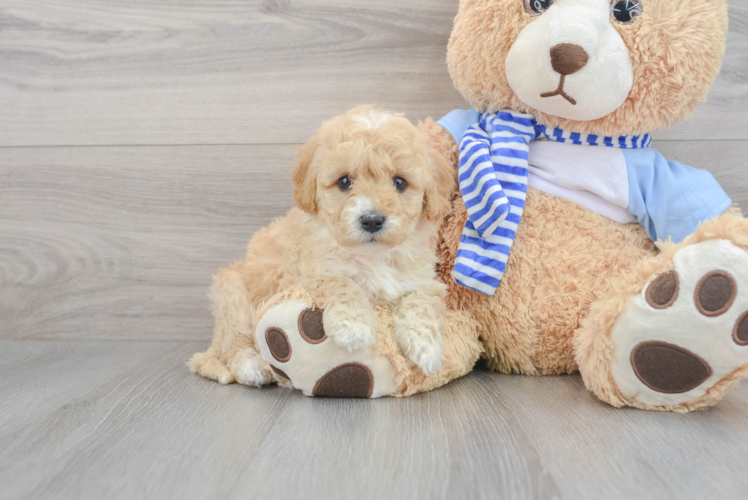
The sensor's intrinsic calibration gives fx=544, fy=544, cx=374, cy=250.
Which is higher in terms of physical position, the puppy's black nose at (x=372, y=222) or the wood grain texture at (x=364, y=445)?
the puppy's black nose at (x=372, y=222)

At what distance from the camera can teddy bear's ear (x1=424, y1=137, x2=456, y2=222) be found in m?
1.04

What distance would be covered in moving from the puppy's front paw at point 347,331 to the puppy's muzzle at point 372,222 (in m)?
0.16

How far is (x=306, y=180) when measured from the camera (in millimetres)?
1039

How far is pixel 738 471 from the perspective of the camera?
0.73 meters

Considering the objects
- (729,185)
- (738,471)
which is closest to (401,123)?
(738,471)

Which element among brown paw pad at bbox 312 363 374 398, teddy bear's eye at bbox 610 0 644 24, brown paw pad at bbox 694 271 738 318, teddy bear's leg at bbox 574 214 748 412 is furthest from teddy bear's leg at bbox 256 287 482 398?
teddy bear's eye at bbox 610 0 644 24

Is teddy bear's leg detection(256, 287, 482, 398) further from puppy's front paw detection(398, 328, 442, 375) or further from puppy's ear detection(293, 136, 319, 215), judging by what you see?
puppy's ear detection(293, 136, 319, 215)

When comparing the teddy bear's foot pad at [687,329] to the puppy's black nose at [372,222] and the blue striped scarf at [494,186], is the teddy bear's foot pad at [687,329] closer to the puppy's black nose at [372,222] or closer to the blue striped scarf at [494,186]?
the blue striped scarf at [494,186]

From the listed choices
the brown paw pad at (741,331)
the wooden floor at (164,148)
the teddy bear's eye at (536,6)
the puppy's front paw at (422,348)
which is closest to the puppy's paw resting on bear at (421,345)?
the puppy's front paw at (422,348)

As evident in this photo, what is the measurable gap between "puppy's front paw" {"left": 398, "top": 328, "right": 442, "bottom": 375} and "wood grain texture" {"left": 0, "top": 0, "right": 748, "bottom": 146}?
698 mm

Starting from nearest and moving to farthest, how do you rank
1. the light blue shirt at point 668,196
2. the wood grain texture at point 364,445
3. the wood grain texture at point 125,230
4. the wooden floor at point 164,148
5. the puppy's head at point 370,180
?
1. the wood grain texture at point 364,445
2. the puppy's head at point 370,180
3. the light blue shirt at point 668,196
4. the wooden floor at point 164,148
5. the wood grain texture at point 125,230

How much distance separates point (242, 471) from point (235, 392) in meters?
0.37

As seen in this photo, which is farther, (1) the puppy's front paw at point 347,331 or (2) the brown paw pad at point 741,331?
(1) the puppy's front paw at point 347,331

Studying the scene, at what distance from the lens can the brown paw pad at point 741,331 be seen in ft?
2.76
